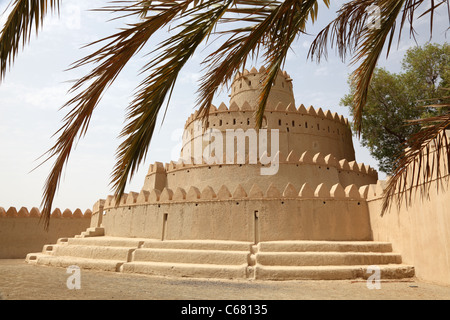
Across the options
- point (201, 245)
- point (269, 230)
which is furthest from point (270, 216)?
point (201, 245)

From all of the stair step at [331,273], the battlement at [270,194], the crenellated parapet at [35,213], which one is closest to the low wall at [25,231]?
the crenellated parapet at [35,213]

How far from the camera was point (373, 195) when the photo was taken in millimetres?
11000

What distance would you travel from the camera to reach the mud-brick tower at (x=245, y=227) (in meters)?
9.40

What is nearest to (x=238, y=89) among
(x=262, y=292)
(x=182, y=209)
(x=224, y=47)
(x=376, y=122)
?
(x=376, y=122)

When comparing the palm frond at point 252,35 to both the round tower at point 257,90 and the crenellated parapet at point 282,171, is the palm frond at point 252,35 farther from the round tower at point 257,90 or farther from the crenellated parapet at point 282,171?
the round tower at point 257,90

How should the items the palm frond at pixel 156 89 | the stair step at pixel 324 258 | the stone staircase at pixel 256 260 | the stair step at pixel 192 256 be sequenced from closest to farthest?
1. the palm frond at pixel 156 89
2. the stone staircase at pixel 256 260
3. the stair step at pixel 324 258
4. the stair step at pixel 192 256

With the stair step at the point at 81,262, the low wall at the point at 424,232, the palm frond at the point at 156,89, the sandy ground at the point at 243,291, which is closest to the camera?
the palm frond at the point at 156,89

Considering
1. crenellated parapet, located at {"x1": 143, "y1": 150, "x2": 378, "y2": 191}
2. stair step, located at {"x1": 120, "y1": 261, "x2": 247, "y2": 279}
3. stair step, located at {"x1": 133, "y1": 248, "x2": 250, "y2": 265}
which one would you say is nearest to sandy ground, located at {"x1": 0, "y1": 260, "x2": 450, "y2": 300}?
stair step, located at {"x1": 120, "y1": 261, "x2": 247, "y2": 279}

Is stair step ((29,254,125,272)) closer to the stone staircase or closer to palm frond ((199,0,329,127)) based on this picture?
the stone staircase

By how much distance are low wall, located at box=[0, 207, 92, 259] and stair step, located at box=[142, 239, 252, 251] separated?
10.3 meters

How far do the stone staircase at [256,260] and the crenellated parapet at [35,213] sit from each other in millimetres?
9614

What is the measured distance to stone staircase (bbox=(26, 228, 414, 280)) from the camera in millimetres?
8883

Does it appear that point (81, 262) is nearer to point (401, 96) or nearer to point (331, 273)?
point (331, 273)
